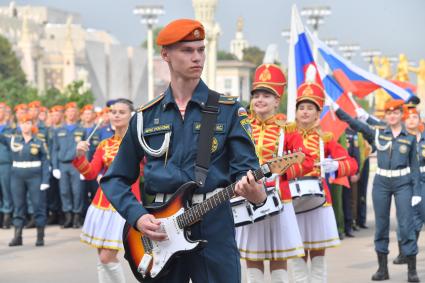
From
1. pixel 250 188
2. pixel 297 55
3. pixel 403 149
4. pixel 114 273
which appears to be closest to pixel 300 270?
pixel 114 273

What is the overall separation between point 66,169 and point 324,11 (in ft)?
85.7

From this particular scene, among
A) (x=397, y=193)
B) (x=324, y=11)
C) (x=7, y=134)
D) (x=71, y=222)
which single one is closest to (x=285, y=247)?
(x=397, y=193)

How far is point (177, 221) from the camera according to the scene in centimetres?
576

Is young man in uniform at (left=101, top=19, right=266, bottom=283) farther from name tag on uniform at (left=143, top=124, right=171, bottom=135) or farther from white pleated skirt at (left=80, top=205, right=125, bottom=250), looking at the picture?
white pleated skirt at (left=80, top=205, right=125, bottom=250)

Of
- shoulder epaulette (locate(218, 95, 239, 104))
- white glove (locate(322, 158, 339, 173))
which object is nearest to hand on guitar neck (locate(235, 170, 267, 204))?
shoulder epaulette (locate(218, 95, 239, 104))

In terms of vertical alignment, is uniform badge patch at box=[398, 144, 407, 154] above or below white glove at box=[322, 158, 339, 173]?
below

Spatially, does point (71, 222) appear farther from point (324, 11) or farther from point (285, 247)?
point (324, 11)

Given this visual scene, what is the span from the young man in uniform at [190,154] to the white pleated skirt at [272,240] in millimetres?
3190

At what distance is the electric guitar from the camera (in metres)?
5.60

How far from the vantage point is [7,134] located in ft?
57.6

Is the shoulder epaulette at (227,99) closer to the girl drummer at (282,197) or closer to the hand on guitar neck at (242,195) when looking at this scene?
the hand on guitar neck at (242,195)

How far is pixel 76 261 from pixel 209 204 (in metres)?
8.79

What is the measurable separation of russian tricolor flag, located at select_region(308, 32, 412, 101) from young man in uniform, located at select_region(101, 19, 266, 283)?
995 cm

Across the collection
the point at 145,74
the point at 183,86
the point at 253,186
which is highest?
the point at 183,86
